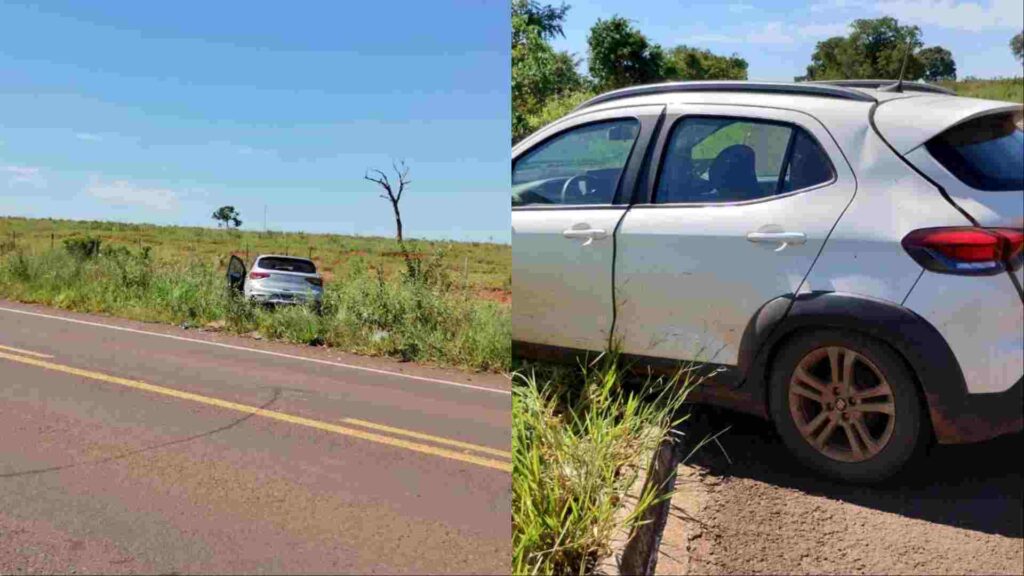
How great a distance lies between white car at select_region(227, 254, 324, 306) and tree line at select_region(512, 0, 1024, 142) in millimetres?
4604

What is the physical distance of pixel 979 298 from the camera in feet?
4.11

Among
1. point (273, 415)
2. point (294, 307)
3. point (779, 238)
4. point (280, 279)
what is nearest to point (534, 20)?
point (779, 238)

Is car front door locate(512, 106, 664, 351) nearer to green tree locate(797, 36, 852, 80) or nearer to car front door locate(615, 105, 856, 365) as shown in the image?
car front door locate(615, 105, 856, 365)

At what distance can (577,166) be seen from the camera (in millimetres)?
1720

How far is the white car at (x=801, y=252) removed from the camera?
1.26 meters

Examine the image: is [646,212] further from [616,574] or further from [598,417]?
[616,574]

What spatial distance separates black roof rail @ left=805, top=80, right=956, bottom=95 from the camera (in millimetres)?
1348

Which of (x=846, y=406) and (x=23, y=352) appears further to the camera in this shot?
(x=23, y=352)

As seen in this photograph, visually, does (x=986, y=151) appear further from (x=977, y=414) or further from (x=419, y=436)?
(x=419, y=436)

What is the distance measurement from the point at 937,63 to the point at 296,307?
27.1 feet

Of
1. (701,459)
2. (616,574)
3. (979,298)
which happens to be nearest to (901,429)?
(979,298)

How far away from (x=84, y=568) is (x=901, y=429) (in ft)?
9.78

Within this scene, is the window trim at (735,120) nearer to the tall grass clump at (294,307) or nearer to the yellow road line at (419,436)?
the tall grass clump at (294,307)

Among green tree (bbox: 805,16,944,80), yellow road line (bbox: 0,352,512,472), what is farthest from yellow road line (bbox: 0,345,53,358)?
green tree (bbox: 805,16,944,80)
